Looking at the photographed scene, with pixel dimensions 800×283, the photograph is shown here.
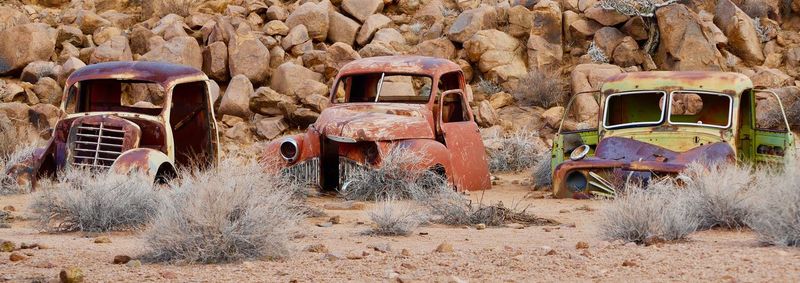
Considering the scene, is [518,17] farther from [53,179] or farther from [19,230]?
[19,230]

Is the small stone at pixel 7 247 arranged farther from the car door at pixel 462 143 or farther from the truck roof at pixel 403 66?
the truck roof at pixel 403 66

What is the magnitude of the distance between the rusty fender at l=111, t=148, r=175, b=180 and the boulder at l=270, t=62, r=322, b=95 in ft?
42.4

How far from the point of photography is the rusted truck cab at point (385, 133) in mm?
15070

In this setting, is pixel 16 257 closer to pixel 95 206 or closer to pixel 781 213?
pixel 95 206

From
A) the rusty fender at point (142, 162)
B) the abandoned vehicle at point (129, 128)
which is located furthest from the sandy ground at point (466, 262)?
the abandoned vehicle at point (129, 128)

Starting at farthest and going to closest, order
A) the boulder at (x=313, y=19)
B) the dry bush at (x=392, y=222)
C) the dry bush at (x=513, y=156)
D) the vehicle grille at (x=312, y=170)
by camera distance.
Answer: the boulder at (x=313, y=19) → the dry bush at (x=513, y=156) → the vehicle grille at (x=312, y=170) → the dry bush at (x=392, y=222)

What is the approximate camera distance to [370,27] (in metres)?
29.8

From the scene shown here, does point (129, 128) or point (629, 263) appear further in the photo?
point (129, 128)

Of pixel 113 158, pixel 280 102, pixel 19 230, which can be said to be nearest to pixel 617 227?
pixel 19 230

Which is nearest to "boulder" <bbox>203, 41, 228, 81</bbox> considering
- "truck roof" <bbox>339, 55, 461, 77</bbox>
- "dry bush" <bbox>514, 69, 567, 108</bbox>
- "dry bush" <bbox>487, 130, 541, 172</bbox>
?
"dry bush" <bbox>514, 69, 567, 108</bbox>

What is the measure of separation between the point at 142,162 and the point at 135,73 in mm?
1628

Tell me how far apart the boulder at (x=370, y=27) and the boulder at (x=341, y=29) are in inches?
5.7

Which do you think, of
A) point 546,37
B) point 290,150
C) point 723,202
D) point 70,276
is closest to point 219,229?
point 70,276

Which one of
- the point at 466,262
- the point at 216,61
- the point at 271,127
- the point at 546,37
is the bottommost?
the point at 271,127
